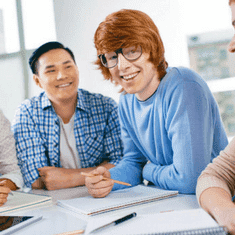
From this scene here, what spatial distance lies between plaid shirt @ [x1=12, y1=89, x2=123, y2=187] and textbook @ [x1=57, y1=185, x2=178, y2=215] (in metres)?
0.59

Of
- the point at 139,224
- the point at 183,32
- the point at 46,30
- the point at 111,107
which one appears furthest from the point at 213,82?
the point at 139,224

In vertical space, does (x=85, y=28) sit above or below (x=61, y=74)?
above

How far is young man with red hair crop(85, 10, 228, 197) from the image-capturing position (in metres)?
1.01

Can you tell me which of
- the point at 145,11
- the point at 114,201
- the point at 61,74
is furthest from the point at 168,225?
the point at 145,11

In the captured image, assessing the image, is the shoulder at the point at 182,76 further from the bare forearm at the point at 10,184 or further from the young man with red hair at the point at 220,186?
the bare forearm at the point at 10,184

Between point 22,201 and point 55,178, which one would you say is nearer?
point 22,201

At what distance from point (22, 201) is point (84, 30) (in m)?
2.30

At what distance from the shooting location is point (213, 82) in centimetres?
295

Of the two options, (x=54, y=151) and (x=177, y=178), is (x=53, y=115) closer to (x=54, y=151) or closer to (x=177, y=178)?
(x=54, y=151)

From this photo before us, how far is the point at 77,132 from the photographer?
1.65m

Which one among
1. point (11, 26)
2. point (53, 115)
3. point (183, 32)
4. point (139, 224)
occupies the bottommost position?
point (139, 224)

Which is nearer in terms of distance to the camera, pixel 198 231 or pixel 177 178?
pixel 198 231

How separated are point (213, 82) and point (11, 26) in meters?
2.13

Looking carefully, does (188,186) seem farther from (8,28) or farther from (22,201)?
(8,28)
